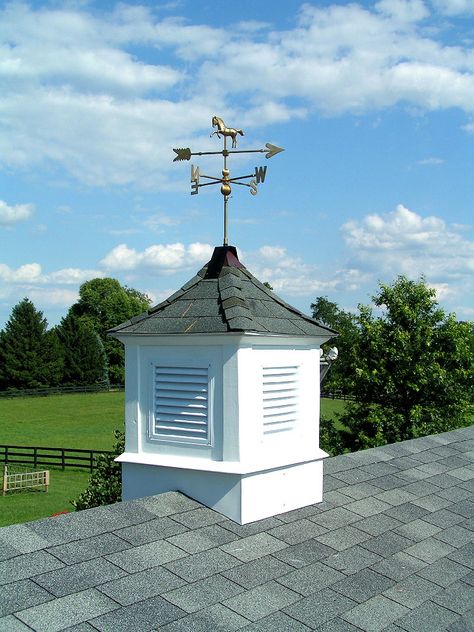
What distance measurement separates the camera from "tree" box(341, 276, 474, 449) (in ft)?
83.6

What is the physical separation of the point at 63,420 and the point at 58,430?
498 cm

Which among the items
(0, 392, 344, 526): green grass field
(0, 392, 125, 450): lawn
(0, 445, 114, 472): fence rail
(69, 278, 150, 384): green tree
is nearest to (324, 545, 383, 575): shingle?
(0, 392, 344, 526): green grass field

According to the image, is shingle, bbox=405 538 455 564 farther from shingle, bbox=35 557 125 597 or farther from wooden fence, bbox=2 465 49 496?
wooden fence, bbox=2 465 49 496

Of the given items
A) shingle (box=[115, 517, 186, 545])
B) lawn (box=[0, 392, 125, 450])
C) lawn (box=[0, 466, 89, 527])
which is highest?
shingle (box=[115, 517, 186, 545])

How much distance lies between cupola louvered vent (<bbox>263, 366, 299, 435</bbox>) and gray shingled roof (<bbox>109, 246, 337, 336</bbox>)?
1.34 ft

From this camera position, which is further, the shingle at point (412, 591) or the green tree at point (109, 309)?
the green tree at point (109, 309)

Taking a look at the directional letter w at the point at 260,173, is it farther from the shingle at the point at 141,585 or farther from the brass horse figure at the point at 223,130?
the shingle at the point at 141,585

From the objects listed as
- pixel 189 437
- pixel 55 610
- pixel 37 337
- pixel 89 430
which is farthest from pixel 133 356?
pixel 37 337

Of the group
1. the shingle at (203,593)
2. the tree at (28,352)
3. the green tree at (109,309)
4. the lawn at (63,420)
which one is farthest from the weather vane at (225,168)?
the green tree at (109,309)

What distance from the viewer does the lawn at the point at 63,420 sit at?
38562 millimetres

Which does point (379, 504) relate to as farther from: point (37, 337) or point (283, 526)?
point (37, 337)

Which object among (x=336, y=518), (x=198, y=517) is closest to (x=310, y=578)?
(x=198, y=517)

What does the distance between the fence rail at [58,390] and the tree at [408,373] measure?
144 feet

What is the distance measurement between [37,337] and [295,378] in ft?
225
